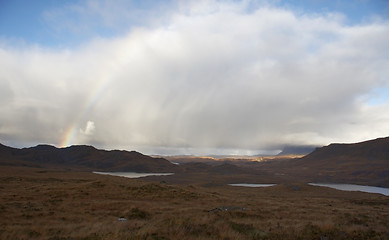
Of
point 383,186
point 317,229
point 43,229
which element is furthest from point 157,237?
point 383,186

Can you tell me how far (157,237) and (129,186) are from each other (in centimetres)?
3272

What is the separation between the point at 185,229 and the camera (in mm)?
14125

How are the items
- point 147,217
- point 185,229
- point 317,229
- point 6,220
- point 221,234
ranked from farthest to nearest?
point 147,217
point 6,220
point 317,229
point 185,229
point 221,234

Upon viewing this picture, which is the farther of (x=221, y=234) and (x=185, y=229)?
(x=185, y=229)

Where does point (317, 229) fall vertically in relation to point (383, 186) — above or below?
above

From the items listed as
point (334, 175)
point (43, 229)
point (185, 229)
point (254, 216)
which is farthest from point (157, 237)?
point (334, 175)

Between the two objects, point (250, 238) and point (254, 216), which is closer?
point (250, 238)

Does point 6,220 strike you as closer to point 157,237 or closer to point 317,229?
point 157,237

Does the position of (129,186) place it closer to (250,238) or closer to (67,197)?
(67,197)

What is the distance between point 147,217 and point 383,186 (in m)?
159

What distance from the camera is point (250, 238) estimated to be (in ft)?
42.1

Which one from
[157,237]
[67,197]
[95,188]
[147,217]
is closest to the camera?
[157,237]

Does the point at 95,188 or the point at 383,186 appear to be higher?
the point at 95,188

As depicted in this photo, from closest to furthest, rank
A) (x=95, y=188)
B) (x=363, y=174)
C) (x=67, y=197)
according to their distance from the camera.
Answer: (x=67, y=197) < (x=95, y=188) < (x=363, y=174)
